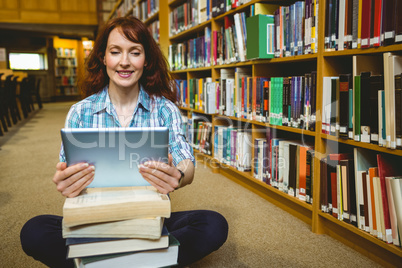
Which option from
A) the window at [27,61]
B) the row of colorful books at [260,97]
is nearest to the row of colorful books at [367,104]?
the row of colorful books at [260,97]

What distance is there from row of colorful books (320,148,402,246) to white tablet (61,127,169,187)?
0.88 meters

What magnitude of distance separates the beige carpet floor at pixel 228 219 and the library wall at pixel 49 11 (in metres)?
7.30

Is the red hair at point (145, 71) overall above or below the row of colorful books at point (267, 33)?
below

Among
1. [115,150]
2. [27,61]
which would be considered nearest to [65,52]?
[27,61]

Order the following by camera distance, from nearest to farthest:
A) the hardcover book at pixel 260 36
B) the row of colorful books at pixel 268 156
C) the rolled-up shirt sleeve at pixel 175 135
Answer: the rolled-up shirt sleeve at pixel 175 135 < the row of colorful books at pixel 268 156 < the hardcover book at pixel 260 36

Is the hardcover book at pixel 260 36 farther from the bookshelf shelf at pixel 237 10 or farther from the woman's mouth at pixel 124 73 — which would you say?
the woman's mouth at pixel 124 73

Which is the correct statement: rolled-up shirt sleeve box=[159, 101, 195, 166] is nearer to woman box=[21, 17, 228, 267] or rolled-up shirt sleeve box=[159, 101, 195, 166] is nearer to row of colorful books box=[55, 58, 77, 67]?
woman box=[21, 17, 228, 267]

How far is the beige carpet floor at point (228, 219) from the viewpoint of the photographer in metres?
1.41

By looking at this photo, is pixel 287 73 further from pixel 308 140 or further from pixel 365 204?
pixel 365 204

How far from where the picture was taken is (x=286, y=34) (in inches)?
73.4

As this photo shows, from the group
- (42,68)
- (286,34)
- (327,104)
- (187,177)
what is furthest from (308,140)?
(42,68)

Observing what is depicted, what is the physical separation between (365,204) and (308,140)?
674mm

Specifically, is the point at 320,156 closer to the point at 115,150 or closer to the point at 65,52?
the point at 115,150

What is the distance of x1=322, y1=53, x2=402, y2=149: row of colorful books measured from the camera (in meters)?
1.22
